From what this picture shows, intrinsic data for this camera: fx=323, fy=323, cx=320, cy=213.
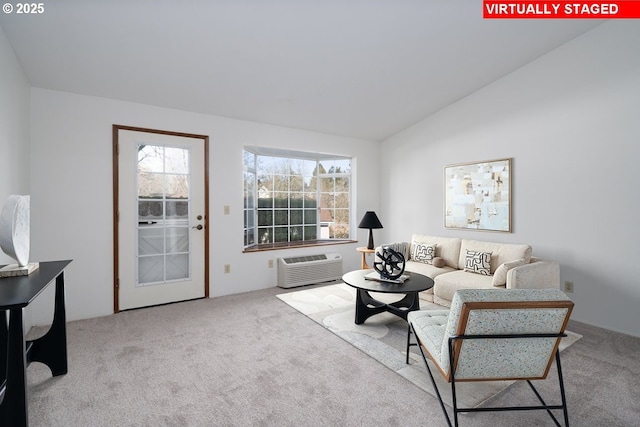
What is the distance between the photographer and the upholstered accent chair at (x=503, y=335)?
1581 mm

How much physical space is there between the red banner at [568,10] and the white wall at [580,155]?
11 centimetres

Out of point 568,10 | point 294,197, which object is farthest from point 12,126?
point 568,10

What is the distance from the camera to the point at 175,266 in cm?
388

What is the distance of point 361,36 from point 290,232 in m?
3.17

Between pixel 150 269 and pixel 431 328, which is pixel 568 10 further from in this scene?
pixel 150 269

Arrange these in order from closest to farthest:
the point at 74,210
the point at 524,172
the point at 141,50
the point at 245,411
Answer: the point at 245,411 < the point at 141,50 < the point at 74,210 < the point at 524,172

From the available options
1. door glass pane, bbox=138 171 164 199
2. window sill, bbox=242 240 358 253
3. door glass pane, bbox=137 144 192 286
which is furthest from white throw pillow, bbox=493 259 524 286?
door glass pane, bbox=138 171 164 199

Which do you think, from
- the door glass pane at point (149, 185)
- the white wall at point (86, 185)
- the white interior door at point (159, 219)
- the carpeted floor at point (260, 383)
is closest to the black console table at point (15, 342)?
the carpeted floor at point (260, 383)

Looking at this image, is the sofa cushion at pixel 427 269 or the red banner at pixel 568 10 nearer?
the red banner at pixel 568 10

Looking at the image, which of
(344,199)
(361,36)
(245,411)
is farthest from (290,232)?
(245,411)

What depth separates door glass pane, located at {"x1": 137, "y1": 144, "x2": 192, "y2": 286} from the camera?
367 centimetres

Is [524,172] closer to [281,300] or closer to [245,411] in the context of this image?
[281,300]

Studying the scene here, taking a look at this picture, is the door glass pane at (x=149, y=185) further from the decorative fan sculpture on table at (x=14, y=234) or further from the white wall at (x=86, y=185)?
the decorative fan sculpture on table at (x=14, y=234)

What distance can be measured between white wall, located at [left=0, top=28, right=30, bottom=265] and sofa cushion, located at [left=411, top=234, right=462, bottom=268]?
4.41 metres
